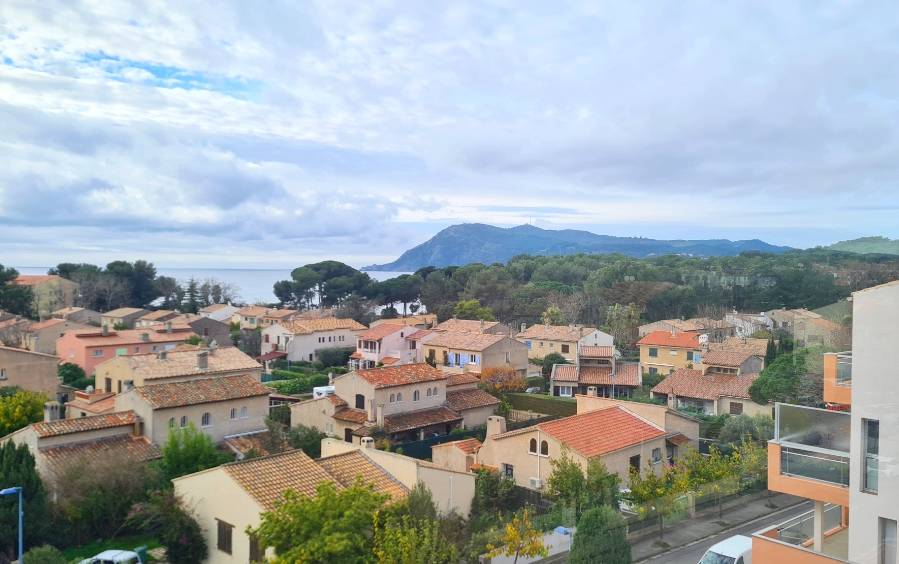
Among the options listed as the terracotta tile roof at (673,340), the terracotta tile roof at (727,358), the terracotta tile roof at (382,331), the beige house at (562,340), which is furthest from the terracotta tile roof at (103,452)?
the terracotta tile roof at (673,340)

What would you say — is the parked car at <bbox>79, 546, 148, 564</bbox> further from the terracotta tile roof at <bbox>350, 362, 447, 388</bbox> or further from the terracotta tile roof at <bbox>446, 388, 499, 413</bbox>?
the terracotta tile roof at <bbox>446, 388, 499, 413</bbox>

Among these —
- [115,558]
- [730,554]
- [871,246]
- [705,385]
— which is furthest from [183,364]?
[871,246]

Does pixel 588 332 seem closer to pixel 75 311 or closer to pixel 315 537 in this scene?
pixel 315 537

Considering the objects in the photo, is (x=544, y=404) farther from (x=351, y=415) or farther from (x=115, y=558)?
(x=115, y=558)

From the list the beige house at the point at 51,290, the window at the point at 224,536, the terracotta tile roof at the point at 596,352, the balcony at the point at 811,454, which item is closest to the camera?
the balcony at the point at 811,454

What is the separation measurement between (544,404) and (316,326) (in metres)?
28.7

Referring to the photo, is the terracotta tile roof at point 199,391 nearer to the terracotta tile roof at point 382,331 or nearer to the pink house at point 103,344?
the pink house at point 103,344

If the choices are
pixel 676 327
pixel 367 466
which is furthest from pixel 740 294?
pixel 367 466

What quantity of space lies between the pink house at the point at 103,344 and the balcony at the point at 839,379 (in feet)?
151

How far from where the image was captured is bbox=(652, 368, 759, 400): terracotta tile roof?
4022 centimetres

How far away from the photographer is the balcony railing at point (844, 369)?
36.0ft

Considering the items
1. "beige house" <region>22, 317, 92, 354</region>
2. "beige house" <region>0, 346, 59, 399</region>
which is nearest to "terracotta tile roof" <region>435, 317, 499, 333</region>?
"beige house" <region>0, 346, 59, 399</region>

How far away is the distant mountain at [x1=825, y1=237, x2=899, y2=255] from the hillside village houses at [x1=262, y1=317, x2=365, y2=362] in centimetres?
4366

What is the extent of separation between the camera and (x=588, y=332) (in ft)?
185
